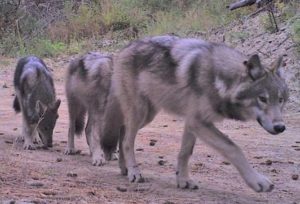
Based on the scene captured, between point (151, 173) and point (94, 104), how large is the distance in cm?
141

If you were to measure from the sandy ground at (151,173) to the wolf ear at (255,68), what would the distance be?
3.49 feet

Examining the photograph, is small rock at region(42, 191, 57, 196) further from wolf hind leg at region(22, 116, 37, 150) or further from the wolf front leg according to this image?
wolf hind leg at region(22, 116, 37, 150)

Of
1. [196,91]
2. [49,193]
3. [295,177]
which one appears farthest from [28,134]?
[295,177]

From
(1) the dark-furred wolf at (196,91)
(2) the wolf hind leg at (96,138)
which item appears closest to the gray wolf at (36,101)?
(2) the wolf hind leg at (96,138)

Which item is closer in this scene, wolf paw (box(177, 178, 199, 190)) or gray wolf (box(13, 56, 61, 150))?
wolf paw (box(177, 178, 199, 190))

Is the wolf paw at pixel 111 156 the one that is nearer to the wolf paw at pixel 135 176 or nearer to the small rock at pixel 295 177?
the wolf paw at pixel 135 176

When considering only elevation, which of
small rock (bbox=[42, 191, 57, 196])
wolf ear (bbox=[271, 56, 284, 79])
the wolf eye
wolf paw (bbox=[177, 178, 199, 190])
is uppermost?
wolf ear (bbox=[271, 56, 284, 79])

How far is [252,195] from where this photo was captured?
554 cm

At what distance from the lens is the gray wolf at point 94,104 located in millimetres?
6789

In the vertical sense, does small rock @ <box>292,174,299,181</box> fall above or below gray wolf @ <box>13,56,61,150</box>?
above

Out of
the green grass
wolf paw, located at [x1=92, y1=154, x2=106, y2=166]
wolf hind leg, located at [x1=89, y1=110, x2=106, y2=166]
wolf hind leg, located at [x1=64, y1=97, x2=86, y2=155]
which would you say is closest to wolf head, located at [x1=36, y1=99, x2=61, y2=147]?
wolf hind leg, located at [x1=64, y1=97, x2=86, y2=155]

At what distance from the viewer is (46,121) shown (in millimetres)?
8336

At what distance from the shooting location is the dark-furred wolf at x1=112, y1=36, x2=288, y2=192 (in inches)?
200

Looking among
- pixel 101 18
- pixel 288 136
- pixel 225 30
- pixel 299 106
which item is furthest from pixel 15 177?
pixel 101 18
